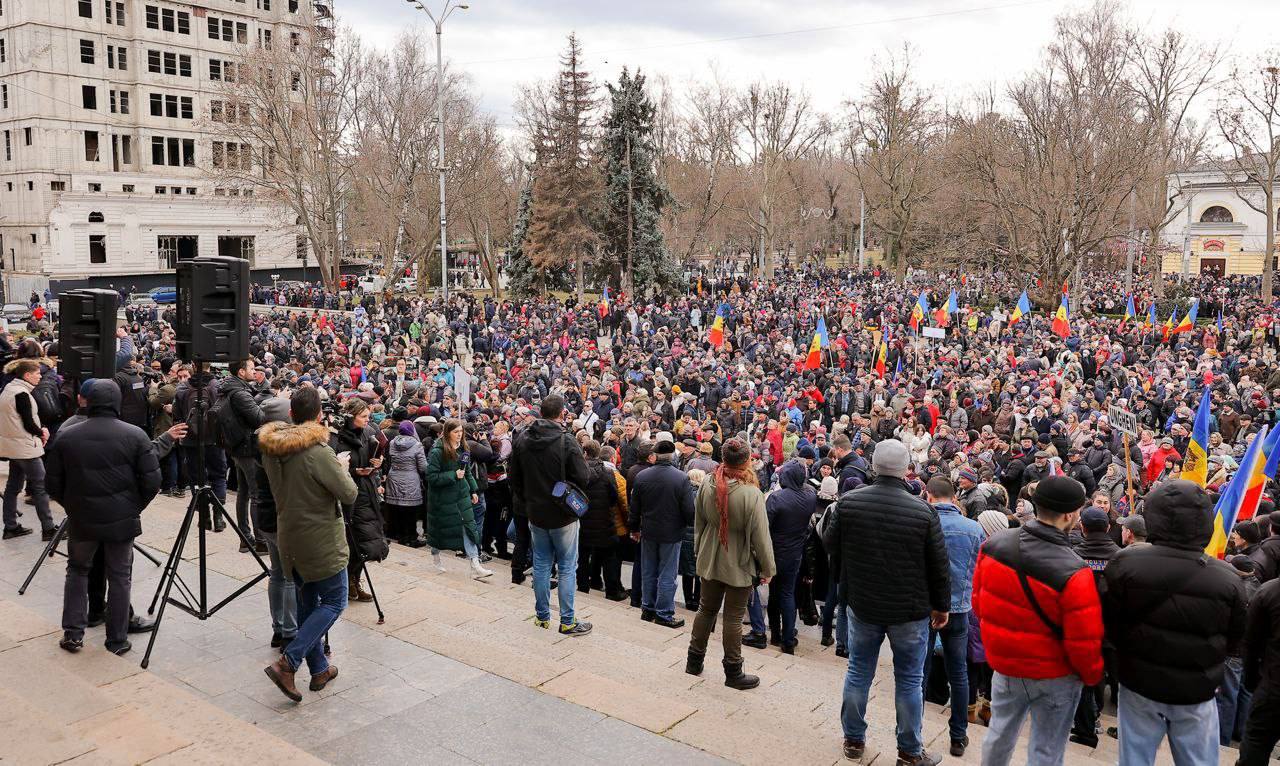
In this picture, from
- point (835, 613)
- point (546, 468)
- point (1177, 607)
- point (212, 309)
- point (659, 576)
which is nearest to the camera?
point (1177, 607)

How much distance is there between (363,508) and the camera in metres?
7.00

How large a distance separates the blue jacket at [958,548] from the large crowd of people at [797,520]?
2 centimetres

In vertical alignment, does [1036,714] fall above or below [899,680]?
above

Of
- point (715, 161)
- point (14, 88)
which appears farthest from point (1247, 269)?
point (14, 88)

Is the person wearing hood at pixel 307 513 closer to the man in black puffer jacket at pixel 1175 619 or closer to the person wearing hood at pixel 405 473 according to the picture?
the person wearing hood at pixel 405 473

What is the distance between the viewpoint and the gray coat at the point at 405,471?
9164 millimetres

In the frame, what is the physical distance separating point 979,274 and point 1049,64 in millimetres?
24843

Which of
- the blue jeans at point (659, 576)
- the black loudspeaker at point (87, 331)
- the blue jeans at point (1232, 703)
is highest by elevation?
the black loudspeaker at point (87, 331)

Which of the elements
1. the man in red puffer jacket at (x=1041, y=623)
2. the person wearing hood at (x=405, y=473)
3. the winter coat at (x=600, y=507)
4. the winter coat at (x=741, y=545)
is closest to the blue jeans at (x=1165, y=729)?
the man in red puffer jacket at (x=1041, y=623)

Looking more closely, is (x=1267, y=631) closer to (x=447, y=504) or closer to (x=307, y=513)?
(x=307, y=513)

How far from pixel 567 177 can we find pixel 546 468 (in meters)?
38.2

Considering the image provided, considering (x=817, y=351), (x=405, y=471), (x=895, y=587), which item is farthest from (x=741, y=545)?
(x=817, y=351)

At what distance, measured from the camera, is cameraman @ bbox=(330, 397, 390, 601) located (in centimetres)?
690

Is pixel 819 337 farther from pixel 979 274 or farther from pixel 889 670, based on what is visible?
pixel 979 274
